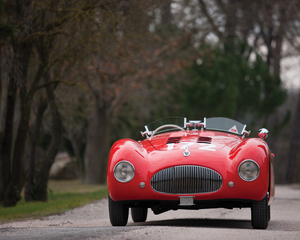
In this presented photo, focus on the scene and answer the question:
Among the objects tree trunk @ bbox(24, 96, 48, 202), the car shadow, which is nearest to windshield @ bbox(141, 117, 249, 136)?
the car shadow

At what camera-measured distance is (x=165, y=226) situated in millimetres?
5547

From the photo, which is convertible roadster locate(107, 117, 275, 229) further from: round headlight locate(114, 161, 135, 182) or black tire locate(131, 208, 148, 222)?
black tire locate(131, 208, 148, 222)

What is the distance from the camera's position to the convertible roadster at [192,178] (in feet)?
18.7

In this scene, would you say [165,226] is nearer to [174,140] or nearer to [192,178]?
[192,178]

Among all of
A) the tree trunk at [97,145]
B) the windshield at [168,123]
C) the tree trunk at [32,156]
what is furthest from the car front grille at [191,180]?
the tree trunk at [97,145]

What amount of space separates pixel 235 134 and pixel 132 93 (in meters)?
15.0

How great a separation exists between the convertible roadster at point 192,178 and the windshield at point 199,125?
4.00 feet

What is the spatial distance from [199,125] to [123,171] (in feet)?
6.46

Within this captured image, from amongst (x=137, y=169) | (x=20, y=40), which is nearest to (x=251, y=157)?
(x=137, y=169)

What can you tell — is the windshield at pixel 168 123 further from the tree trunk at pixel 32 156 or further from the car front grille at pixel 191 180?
the tree trunk at pixel 32 156

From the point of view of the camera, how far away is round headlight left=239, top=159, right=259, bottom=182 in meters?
5.72

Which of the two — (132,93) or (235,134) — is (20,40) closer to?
(235,134)

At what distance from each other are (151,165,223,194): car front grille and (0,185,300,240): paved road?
1.43 feet

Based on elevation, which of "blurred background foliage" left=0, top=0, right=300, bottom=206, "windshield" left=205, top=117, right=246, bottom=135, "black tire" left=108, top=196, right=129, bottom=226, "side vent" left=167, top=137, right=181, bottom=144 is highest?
"blurred background foliage" left=0, top=0, right=300, bottom=206
